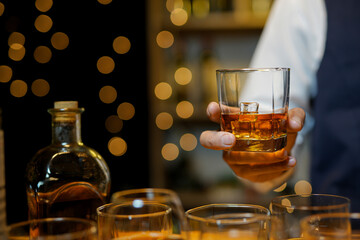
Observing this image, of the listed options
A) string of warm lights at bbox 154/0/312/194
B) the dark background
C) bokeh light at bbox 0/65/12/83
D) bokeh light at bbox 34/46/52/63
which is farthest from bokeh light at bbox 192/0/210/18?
bokeh light at bbox 0/65/12/83

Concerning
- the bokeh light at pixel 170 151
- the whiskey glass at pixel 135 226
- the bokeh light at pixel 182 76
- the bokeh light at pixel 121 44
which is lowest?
the bokeh light at pixel 170 151

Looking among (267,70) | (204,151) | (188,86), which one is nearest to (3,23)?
(188,86)

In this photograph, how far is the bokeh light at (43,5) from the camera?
252cm

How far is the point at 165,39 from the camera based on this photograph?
2619mm

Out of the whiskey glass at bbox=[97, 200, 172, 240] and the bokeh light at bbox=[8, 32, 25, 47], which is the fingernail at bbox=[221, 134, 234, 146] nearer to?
the whiskey glass at bbox=[97, 200, 172, 240]

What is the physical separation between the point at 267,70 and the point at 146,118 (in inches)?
77.0

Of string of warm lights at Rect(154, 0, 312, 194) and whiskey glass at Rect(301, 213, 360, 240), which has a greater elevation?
string of warm lights at Rect(154, 0, 312, 194)

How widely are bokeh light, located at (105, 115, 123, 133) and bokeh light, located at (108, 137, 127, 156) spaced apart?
5cm

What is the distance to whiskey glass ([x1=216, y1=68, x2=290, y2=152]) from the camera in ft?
2.50

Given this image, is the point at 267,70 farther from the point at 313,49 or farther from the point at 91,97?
the point at 91,97

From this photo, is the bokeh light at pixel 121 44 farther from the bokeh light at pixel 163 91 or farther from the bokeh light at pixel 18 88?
the bokeh light at pixel 18 88

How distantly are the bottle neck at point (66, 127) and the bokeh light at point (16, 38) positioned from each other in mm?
1904

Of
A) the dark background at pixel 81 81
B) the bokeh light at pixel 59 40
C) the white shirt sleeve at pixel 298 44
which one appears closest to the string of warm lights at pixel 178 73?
the dark background at pixel 81 81

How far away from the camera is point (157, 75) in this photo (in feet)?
8.57
